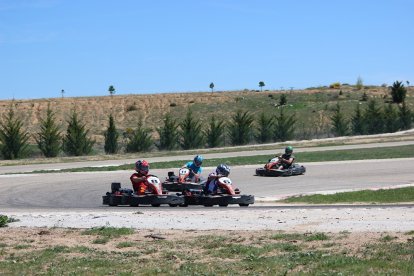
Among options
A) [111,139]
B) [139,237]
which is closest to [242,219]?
[139,237]

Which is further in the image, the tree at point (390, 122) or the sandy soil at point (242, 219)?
the tree at point (390, 122)

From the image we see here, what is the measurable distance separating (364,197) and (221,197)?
4.54 m

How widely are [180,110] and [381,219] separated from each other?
86896 millimetres

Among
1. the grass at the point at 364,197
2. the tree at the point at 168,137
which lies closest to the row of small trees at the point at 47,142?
the tree at the point at 168,137

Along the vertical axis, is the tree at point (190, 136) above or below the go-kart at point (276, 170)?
above

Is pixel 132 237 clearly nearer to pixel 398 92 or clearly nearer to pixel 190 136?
pixel 190 136

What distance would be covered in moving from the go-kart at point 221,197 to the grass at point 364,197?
2.32 meters

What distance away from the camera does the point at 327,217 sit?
65.2ft

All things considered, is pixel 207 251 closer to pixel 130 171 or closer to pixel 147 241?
pixel 147 241

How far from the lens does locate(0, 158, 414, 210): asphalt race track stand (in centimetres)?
3119

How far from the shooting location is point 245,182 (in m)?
38.5

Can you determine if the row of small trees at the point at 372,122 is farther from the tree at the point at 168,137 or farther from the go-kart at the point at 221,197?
the go-kart at the point at 221,197

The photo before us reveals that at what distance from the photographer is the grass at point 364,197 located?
26656 millimetres

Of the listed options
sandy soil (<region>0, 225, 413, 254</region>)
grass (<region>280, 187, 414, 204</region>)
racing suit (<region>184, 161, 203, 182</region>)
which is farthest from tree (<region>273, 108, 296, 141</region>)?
sandy soil (<region>0, 225, 413, 254</region>)
